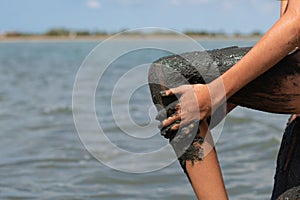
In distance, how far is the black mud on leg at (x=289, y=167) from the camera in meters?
2.70

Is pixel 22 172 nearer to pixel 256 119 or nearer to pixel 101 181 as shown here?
pixel 101 181

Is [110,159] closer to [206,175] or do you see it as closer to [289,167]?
[289,167]

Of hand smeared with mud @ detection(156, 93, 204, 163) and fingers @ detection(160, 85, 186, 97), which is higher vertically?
fingers @ detection(160, 85, 186, 97)

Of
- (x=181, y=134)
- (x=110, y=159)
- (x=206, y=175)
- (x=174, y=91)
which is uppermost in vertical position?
(x=110, y=159)

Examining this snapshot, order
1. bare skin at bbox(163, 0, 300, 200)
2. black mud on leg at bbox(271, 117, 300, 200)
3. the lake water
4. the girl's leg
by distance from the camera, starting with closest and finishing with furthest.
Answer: bare skin at bbox(163, 0, 300, 200) < the girl's leg < black mud on leg at bbox(271, 117, 300, 200) < the lake water

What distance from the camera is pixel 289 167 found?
2775 millimetres

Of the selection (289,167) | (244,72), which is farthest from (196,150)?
(289,167)

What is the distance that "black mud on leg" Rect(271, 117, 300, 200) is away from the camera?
270cm

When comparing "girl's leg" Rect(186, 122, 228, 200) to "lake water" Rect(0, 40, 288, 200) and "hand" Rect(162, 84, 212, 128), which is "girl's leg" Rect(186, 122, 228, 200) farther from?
"lake water" Rect(0, 40, 288, 200)

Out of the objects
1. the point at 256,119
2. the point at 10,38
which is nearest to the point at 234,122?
the point at 256,119

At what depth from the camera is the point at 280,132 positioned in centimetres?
779

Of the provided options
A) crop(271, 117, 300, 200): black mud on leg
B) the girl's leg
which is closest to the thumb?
the girl's leg

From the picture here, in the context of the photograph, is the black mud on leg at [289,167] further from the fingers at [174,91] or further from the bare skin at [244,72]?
the fingers at [174,91]

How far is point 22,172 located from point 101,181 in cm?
79
